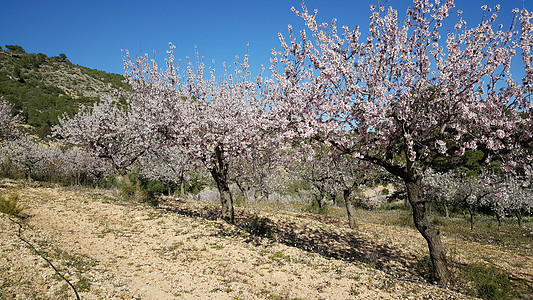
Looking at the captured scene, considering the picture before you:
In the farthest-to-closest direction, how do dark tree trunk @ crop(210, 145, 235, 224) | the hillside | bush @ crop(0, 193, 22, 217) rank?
the hillside → dark tree trunk @ crop(210, 145, 235, 224) → bush @ crop(0, 193, 22, 217)

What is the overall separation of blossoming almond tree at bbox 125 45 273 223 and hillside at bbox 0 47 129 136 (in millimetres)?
28249

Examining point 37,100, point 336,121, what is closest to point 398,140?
Answer: point 336,121

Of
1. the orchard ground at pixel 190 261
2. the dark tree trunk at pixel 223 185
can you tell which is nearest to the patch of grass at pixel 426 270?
the orchard ground at pixel 190 261

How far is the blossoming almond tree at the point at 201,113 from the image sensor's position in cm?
1052

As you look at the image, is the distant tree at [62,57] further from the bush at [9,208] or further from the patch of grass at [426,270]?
the patch of grass at [426,270]

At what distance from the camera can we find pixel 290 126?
754 centimetres

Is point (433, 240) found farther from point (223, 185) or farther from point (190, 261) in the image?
point (223, 185)

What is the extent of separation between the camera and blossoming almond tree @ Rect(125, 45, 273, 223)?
34.5 ft

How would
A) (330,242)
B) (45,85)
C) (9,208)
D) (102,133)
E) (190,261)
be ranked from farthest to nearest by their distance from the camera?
1. (45,85)
2. (102,133)
3. (330,242)
4. (9,208)
5. (190,261)

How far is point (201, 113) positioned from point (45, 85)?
6277cm

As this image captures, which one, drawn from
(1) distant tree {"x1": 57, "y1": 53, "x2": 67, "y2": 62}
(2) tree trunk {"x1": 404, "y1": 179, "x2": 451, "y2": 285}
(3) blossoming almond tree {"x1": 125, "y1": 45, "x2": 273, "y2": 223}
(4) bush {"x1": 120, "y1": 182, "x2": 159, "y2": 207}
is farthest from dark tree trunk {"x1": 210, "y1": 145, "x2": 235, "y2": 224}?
(1) distant tree {"x1": 57, "y1": 53, "x2": 67, "y2": 62}

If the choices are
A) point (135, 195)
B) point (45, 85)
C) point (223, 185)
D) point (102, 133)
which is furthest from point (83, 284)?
point (45, 85)

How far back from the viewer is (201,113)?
11.4 m

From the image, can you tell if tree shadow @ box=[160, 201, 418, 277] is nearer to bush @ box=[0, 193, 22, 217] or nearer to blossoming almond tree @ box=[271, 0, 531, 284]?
blossoming almond tree @ box=[271, 0, 531, 284]
